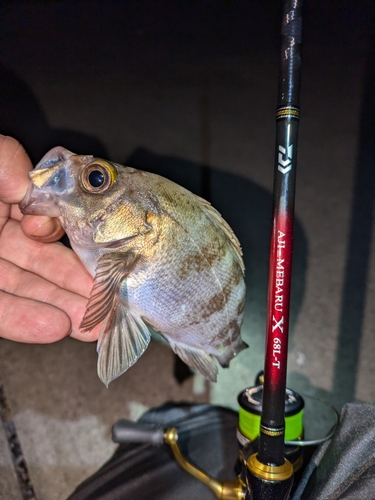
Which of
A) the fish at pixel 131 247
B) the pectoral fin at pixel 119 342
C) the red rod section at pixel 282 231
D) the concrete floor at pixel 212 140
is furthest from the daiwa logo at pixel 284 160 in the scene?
the concrete floor at pixel 212 140

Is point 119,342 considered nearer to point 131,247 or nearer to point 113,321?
point 113,321

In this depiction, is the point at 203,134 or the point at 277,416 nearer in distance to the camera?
the point at 277,416

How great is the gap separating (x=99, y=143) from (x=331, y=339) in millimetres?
1021

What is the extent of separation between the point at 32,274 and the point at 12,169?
0.84 ft

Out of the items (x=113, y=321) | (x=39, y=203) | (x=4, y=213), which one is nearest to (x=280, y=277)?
(x=113, y=321)

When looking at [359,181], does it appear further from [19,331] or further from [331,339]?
[19,331]

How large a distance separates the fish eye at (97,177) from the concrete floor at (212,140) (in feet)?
1.94

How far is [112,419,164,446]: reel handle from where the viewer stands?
2.72 ft

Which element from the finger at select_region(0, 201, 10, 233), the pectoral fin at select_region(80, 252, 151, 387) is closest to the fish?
the pectoral fin at select_region(80, 252, 151, 387)

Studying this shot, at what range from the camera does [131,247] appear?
60 cm

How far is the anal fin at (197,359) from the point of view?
68 centimetres

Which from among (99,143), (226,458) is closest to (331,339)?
(226,458)

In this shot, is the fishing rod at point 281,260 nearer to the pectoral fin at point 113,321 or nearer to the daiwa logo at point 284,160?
the daiwa logo at point 284,160

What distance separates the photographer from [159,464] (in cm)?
88
